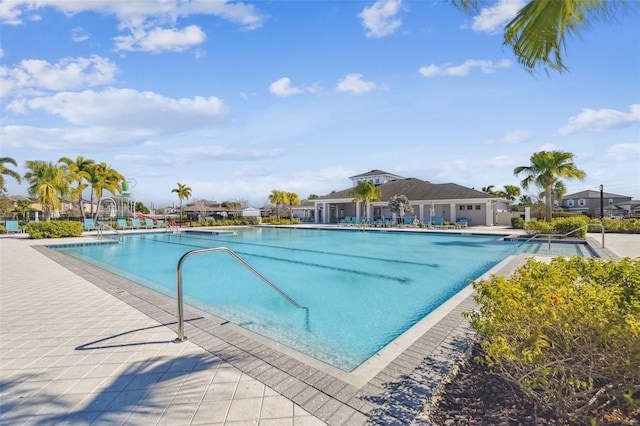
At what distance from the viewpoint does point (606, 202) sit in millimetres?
57344

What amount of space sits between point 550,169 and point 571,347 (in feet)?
78.6

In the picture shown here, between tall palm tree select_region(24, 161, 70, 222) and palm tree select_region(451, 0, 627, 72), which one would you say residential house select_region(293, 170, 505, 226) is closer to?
tall palm tree select_region(24, 161, 70, 222)

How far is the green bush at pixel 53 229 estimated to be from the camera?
19875mm

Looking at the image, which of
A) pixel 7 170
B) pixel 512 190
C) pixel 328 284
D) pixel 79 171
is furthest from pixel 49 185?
pixel 512 190

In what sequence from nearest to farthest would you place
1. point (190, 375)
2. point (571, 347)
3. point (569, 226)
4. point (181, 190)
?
point (571, 347)
point (190, 375)
point (569, 226)
point (181, 190)

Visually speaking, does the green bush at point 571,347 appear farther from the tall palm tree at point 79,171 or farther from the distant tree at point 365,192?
the tall palm tree at point 79,171

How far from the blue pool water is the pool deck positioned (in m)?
1.02

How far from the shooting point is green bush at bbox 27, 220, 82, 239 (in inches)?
782

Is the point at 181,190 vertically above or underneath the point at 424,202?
above

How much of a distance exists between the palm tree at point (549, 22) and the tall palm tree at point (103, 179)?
34094 millimetres

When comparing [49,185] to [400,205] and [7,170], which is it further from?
[400,205]

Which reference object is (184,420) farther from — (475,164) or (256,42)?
(475,164)

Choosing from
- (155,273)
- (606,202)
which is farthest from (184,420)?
(606,202)

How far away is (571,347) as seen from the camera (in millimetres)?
2521
